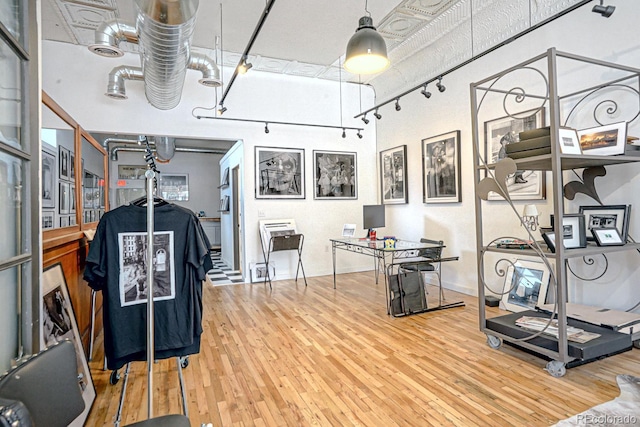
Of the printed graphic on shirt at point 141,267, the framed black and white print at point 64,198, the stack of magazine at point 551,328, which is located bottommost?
the stack of magazine at point 551,328

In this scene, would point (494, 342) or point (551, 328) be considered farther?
point (494, 342)

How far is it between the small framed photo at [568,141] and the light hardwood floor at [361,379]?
1.71 metres

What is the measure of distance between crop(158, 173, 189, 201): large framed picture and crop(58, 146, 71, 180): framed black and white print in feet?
24.5

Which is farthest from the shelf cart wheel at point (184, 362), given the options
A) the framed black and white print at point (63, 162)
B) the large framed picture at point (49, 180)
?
the framed black and white print at point (63, 162)

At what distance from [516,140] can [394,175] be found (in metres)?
2.60

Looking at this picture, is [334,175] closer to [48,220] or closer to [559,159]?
[559,159]

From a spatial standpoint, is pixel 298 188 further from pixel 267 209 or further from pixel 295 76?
pixel 295 76

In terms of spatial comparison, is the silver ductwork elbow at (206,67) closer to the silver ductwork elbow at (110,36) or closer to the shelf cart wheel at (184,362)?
the silver ductwork elbow at (110,36)

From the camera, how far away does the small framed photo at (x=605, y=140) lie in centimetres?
278

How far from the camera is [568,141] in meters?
2.72

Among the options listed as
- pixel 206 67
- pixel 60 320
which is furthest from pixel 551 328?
pixel 206 67

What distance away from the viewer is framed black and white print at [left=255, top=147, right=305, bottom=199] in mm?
6328

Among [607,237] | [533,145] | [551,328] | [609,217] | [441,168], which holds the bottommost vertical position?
[551,328]

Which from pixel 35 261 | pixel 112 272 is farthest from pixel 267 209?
pixel 35 261
